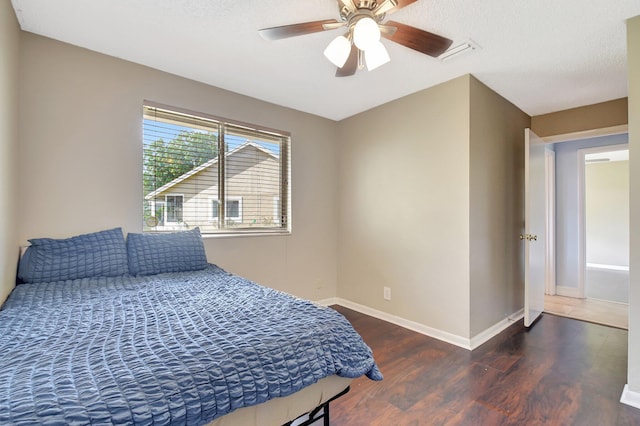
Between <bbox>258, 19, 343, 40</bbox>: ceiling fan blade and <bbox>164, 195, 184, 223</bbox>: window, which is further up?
<bbox>258, 19, 343, 40</bbox>: ceiling fan blade

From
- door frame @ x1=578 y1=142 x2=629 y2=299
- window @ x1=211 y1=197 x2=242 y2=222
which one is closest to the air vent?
window @ x1=211 y1=197 x2=242 y2=222

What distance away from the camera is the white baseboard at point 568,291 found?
13.6ft

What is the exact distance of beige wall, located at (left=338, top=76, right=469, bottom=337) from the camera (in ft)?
8.71

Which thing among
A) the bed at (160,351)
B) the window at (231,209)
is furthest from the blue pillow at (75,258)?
the window at (231,209)

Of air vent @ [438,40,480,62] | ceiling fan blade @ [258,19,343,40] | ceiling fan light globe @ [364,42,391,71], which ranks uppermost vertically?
air vent @ [438,40,480,62]

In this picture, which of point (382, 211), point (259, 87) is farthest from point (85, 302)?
point (382, 211)

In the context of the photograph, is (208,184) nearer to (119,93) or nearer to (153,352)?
(119,93)

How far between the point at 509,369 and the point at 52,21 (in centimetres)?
390

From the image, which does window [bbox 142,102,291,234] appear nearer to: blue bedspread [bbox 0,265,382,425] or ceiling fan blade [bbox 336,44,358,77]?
blue bedspread [bbox 0,265,382,425]

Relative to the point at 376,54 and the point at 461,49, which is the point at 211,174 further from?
the point at 461,49

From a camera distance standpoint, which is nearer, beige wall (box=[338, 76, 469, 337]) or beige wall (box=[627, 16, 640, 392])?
beige wall (box=[627, 16, 640, 392])

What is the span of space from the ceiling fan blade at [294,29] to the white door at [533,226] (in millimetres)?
2404

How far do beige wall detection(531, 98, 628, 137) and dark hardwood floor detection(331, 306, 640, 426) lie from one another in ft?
6.82

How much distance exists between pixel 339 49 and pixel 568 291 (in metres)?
4.67
